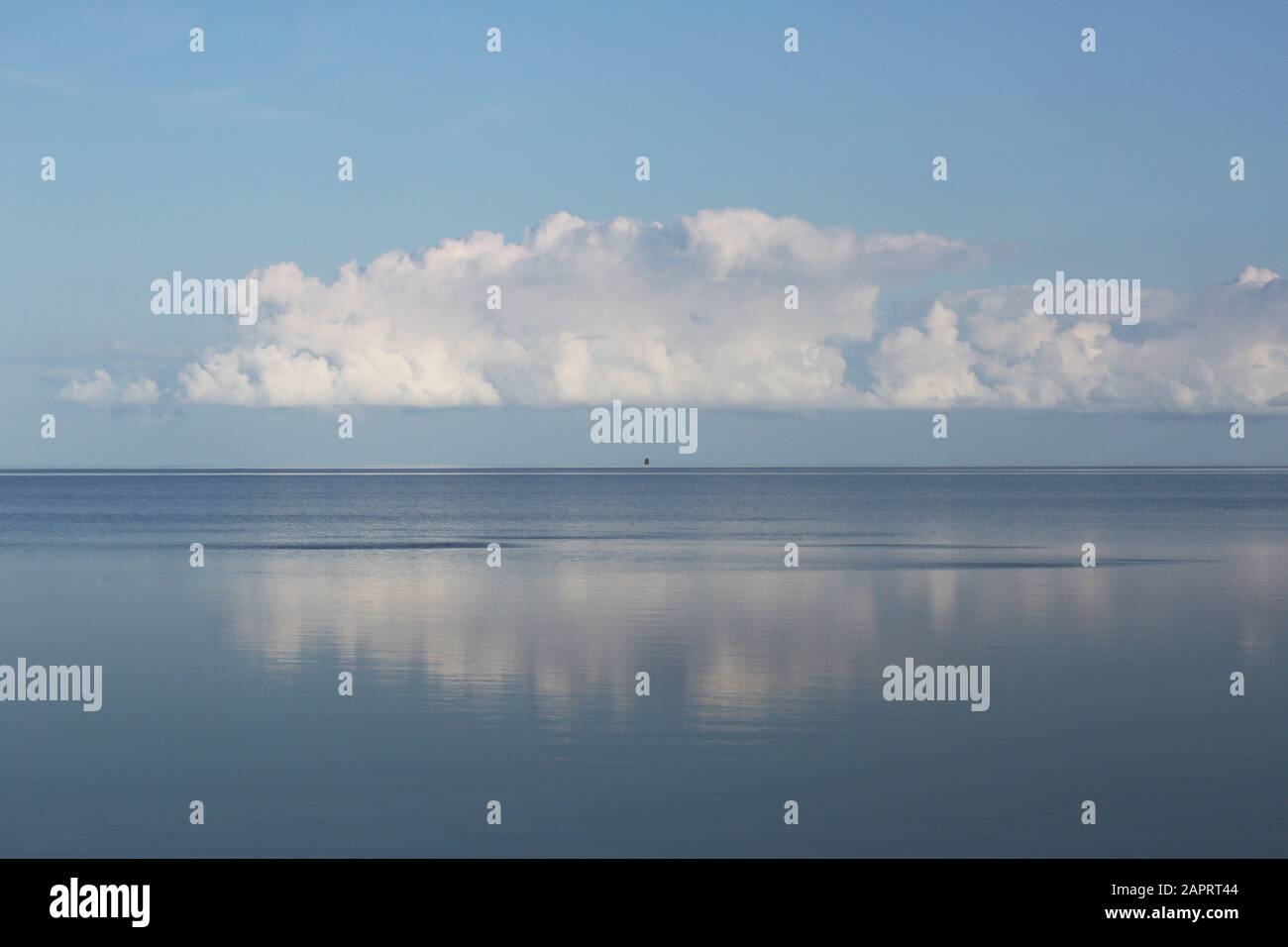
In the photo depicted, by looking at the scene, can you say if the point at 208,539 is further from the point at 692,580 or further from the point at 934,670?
the point at 934,670

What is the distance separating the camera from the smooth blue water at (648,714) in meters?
14.8

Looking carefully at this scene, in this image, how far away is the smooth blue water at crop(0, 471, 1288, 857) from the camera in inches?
583

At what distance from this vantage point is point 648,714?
20281mm

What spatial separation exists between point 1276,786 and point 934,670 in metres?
7.78

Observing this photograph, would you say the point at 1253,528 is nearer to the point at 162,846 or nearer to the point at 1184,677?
the point at 1184,677

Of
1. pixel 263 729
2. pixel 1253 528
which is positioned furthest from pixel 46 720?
pixel 1253 528

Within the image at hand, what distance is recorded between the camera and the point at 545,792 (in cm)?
1608

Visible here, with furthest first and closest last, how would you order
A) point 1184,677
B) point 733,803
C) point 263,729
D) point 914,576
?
point 914,576, point 1184,677, point 263,729, point 733,803

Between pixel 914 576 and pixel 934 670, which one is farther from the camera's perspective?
pixel 914 576

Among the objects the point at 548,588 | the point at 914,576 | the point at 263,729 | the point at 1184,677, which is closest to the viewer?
the point at 263,729

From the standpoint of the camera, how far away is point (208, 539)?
6644cm
